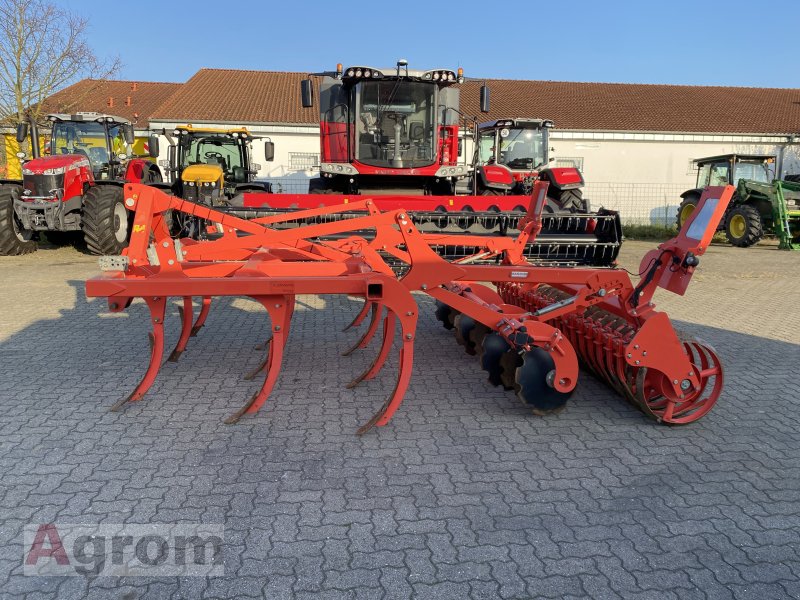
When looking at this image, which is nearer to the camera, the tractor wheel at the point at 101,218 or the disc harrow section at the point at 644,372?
the disc harrow section at the point at 644,372

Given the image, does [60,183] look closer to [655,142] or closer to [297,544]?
[297,544]

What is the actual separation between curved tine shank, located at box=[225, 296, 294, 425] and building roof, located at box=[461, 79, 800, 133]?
63.0 ft

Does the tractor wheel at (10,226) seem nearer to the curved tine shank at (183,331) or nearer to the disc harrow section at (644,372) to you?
the curved tine shank at (183,331)

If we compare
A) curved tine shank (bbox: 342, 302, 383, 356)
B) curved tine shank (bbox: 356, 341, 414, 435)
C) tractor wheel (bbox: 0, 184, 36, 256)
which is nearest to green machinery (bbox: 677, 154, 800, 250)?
curved tine shank (bbox: 342, 302, 383, 356)

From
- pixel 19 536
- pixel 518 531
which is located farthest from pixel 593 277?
pixel 19 536

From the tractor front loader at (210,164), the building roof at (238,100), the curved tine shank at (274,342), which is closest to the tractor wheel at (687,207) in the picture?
the tractor front loader at (210,164)

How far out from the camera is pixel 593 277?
391cm

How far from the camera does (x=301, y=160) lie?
20750mm

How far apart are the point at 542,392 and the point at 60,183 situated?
998 cm

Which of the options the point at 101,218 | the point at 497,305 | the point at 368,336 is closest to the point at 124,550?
the point at 497,305

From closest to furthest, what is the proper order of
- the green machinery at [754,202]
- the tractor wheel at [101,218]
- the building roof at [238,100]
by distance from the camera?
1. the tractor wheel at [101,218]
2. the green machinery at [754,202]
3. the building roof at [238,100]

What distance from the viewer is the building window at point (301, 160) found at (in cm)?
2067

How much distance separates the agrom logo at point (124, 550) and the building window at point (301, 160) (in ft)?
61.9

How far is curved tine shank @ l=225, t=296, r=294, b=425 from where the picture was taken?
3.76 metres
